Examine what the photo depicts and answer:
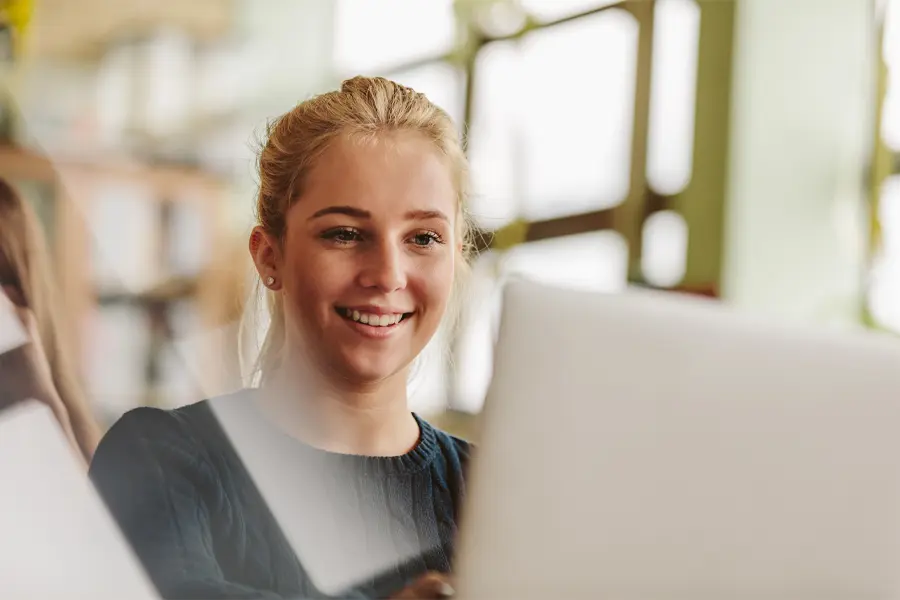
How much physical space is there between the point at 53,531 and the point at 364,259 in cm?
52

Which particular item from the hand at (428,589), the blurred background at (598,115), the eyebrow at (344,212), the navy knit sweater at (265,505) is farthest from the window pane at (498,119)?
the hand at (428,589)

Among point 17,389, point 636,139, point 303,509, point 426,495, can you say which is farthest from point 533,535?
point 636,139

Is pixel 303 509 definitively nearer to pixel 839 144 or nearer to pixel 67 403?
pixel 67 403

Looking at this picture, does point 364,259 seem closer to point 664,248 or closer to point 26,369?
point 26,369

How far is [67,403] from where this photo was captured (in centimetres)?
143

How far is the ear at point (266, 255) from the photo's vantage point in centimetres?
142

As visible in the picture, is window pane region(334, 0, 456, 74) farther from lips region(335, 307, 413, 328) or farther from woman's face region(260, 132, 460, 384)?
lips region(335, 307, 413, 328)

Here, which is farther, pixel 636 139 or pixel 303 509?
pixel 636 139

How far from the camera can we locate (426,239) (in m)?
1.40

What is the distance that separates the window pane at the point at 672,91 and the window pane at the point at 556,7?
168mm

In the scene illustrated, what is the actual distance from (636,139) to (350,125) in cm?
149

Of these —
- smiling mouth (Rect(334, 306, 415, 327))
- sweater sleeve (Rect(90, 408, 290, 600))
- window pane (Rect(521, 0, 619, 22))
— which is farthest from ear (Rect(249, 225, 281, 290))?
window pane (Rect(521, 0, 619, 22))

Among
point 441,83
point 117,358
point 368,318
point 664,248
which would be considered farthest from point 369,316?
point 664,248

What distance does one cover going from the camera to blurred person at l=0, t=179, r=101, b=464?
1387 millimetres
